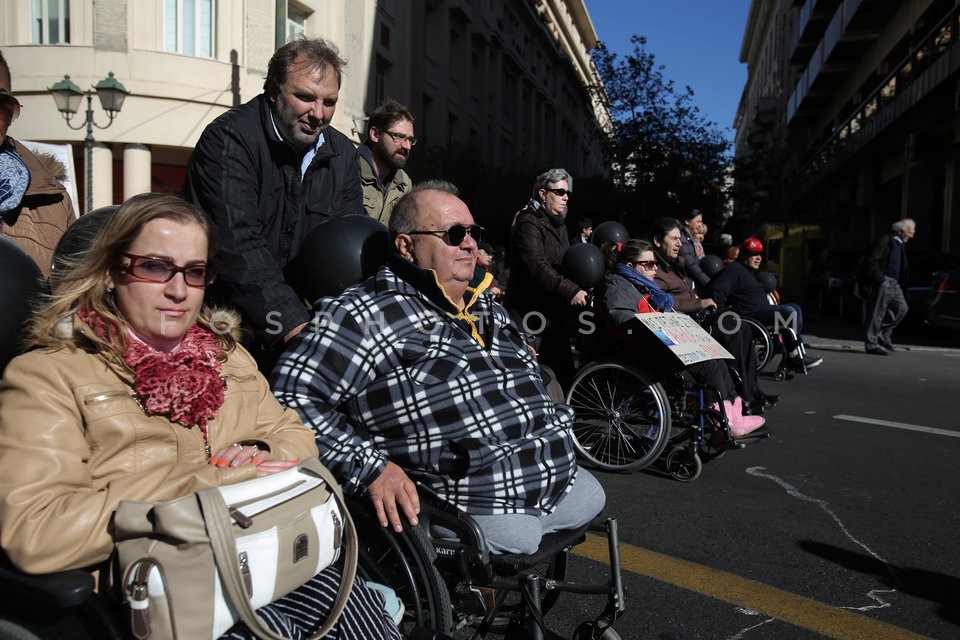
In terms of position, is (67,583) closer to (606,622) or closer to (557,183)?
(606,622)

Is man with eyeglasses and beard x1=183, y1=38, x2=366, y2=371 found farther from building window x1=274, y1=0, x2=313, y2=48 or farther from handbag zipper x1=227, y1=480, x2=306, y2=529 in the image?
building window x1=274, y1=0, x2=313, y2=48

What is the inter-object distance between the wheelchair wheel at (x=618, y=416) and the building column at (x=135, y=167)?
41.2ft

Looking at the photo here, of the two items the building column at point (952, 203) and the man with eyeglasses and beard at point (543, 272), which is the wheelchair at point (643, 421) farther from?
the building column at point (952, 203)

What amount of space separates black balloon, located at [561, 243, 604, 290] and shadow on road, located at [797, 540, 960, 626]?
222 centimetres

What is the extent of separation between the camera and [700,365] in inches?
190

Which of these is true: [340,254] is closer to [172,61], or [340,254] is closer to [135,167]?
[135,167]

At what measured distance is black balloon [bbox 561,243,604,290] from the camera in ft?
17.1

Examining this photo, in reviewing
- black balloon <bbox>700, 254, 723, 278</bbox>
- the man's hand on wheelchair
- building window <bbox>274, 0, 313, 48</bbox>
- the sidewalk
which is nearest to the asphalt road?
the man's hand on wheelchair

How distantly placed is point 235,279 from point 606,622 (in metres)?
1.64

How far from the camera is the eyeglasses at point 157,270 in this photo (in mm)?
1942

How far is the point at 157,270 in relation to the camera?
1.96 meters

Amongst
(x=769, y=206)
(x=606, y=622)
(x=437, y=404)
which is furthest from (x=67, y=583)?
(x=769, y=206)

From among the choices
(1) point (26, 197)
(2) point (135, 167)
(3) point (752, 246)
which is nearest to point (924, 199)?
(3) point (752, 246)

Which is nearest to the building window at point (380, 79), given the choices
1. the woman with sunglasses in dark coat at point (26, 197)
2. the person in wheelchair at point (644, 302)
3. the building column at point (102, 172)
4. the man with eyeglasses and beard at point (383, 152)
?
the building column at point (102, 172)
